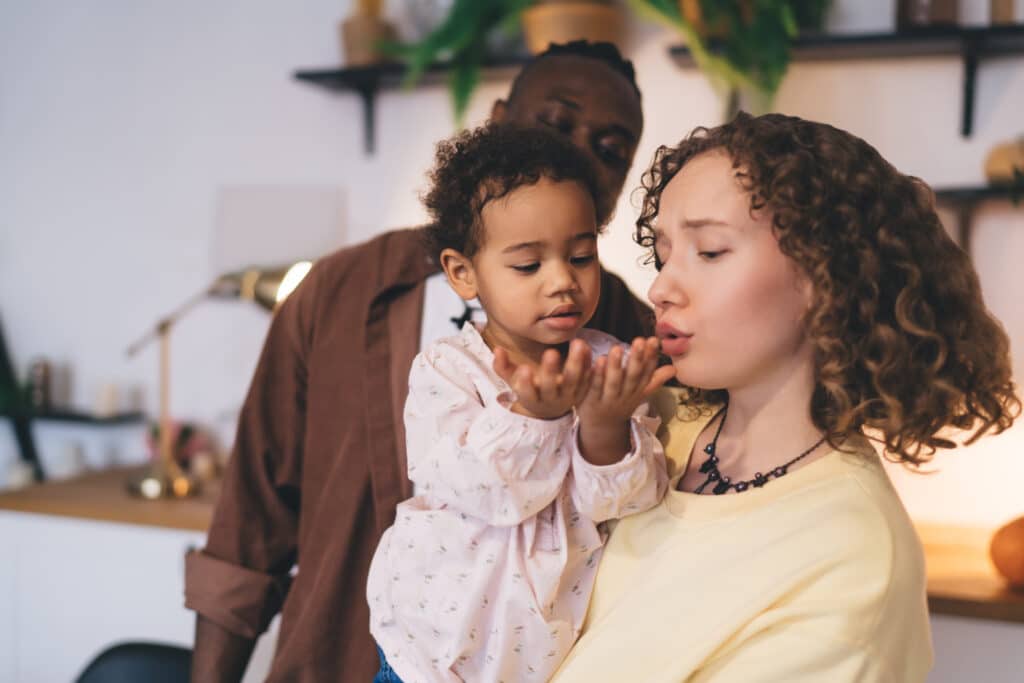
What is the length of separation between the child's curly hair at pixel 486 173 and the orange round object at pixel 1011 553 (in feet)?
4.02

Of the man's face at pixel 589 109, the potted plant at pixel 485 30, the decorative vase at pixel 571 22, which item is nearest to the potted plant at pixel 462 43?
the potted plant at pixel 485 30

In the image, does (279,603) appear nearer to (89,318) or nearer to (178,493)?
(178,493)

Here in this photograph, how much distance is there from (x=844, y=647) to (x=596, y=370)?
1.10 ft

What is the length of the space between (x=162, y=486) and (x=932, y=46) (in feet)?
7.35

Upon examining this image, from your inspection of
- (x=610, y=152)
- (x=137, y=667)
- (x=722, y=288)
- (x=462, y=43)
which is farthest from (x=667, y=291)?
(x=462, y=43)

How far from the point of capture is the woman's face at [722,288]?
3.12ft

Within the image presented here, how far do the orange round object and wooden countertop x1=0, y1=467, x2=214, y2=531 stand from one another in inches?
70.8

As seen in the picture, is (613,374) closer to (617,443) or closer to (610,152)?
(617,443)

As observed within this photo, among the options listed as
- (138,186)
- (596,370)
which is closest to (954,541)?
(596,370)

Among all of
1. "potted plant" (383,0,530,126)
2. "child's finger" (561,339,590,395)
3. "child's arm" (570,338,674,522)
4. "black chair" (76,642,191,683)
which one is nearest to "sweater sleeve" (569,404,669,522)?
"child's arm" (570,338,674,522)

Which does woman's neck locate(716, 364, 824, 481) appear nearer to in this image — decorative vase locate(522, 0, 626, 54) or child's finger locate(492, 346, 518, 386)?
child's finger locate(492, 346, 518, 386)

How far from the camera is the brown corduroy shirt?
1.44m

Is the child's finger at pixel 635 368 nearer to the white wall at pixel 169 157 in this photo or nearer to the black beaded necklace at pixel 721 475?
the black beaded necklace at pixel 721 475

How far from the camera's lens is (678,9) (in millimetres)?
2285
